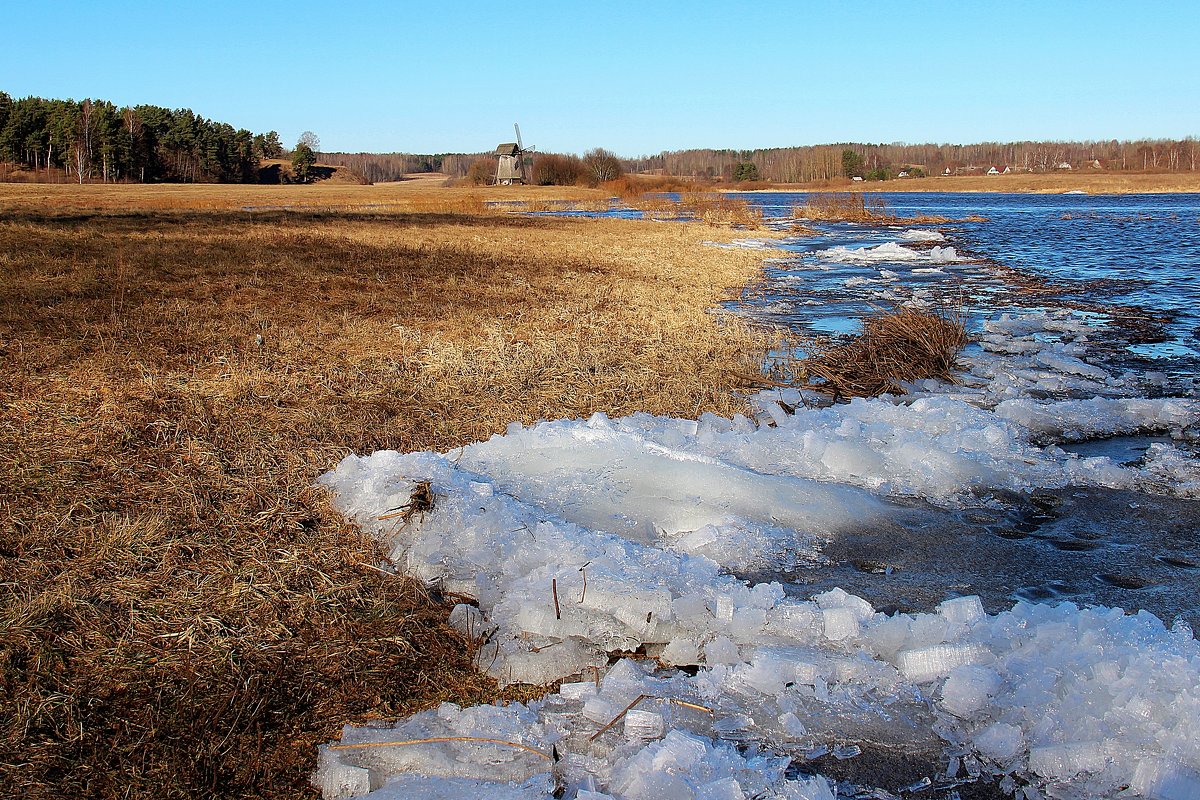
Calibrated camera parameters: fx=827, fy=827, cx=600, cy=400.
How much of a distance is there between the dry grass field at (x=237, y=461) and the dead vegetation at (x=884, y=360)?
22.3 inches

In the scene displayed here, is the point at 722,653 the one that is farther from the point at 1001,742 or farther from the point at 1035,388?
the point at 1035,388

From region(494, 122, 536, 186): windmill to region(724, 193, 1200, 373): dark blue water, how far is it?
6057 cm

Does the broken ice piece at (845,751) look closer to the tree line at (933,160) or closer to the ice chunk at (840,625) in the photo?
the ice chunk at (840,625)

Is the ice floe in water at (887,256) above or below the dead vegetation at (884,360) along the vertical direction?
above

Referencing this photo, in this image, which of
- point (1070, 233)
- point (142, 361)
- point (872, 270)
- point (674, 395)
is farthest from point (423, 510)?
point (1070, 233)

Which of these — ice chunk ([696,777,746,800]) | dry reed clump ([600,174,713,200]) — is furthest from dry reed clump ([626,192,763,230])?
ice chunk ([696,777,746,800])

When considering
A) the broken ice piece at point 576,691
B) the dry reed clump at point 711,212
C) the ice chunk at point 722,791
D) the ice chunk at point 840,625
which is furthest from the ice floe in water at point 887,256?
the ice chunk at point 722,791

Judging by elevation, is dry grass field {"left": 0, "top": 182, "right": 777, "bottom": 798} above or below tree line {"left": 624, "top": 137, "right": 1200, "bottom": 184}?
below

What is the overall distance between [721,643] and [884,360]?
17.1ft

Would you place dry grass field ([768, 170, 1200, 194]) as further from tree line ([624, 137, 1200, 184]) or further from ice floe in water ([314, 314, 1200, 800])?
ice floe in water ([314, 314, 1200, 800])

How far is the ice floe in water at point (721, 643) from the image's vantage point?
2588 mm

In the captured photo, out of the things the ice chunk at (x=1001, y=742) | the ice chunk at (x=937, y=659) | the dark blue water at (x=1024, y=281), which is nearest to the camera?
the ice chunk at (x=1001, y=742)

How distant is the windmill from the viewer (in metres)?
85.3

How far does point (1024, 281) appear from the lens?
16250 mm
